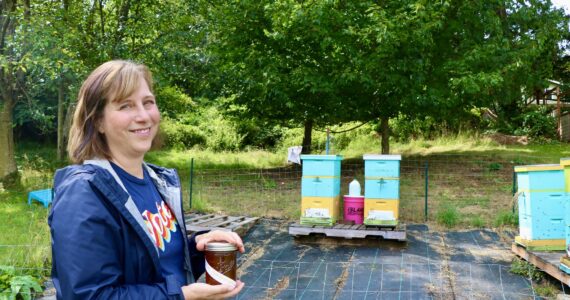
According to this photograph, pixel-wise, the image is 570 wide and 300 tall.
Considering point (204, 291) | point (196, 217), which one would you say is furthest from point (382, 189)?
point (204, 291)

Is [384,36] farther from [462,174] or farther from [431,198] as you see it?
[462,174]

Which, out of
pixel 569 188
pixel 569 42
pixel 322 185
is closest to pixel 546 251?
pixel 569 188

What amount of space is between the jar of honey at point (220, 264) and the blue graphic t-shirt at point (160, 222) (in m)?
0.11

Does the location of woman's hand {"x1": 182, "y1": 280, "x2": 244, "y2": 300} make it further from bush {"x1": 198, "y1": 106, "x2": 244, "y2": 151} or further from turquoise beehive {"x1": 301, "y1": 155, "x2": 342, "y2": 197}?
bush {"x1": 198, "y1": 106, "x2": 244, "y2": 151}

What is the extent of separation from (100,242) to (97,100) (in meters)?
0.44

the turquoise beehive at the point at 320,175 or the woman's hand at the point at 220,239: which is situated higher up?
the turquoise beehive at the point at 320,175

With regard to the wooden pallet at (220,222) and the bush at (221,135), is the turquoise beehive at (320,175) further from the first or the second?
the bush at (221,135)

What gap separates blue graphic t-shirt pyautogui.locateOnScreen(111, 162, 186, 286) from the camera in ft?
4.78

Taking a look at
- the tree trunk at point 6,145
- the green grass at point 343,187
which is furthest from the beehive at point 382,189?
the tree trunk at point 6,145

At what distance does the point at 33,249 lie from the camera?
4996 millimetres

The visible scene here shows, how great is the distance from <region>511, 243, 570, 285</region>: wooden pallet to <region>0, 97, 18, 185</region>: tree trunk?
32.3 feet

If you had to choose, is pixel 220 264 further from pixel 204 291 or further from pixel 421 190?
pixel 421 190

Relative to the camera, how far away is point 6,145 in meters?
10.4

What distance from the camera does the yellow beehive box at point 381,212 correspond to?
637 centimetres
